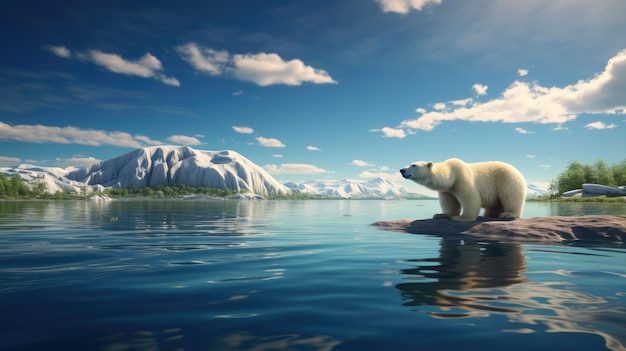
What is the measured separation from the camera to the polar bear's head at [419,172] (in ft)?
39.7

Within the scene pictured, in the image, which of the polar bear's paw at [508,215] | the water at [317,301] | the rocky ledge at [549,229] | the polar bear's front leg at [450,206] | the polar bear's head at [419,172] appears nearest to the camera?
the water at [317,301]

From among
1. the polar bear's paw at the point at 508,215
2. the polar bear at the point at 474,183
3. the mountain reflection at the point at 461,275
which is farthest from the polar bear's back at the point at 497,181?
the mountain reflection at the point at 461,275

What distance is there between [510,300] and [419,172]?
26.0ft

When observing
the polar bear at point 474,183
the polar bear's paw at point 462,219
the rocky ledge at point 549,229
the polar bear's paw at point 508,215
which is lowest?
the rocky ledge at point 549,229

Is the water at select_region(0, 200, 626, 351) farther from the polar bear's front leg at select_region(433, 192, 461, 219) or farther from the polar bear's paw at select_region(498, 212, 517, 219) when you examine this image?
the polar bear's front leg at select_region(433, 192, 461, 219)

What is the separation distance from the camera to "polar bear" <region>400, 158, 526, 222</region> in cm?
1218

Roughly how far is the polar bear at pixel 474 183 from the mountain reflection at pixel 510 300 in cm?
535

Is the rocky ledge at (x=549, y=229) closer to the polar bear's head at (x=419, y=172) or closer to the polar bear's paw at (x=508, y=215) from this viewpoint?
the polar bear's paw at (x=508, y=215)

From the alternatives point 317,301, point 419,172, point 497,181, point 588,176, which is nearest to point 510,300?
point 317,301

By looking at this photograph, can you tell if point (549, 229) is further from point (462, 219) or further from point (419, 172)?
point (419, 172)

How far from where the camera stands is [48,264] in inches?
292

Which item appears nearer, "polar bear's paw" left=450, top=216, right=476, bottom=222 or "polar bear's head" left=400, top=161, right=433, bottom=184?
"polar bear's head" left=400, top=161, right=433, bottom=184

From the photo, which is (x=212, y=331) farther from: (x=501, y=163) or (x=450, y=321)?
(x=501, y=163)

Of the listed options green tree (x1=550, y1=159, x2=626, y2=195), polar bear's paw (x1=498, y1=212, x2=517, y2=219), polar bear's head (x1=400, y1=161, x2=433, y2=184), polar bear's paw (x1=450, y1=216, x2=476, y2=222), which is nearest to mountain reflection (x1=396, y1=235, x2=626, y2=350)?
polar bear's head (x1=400, y1=161, x2=433, y2=184)
